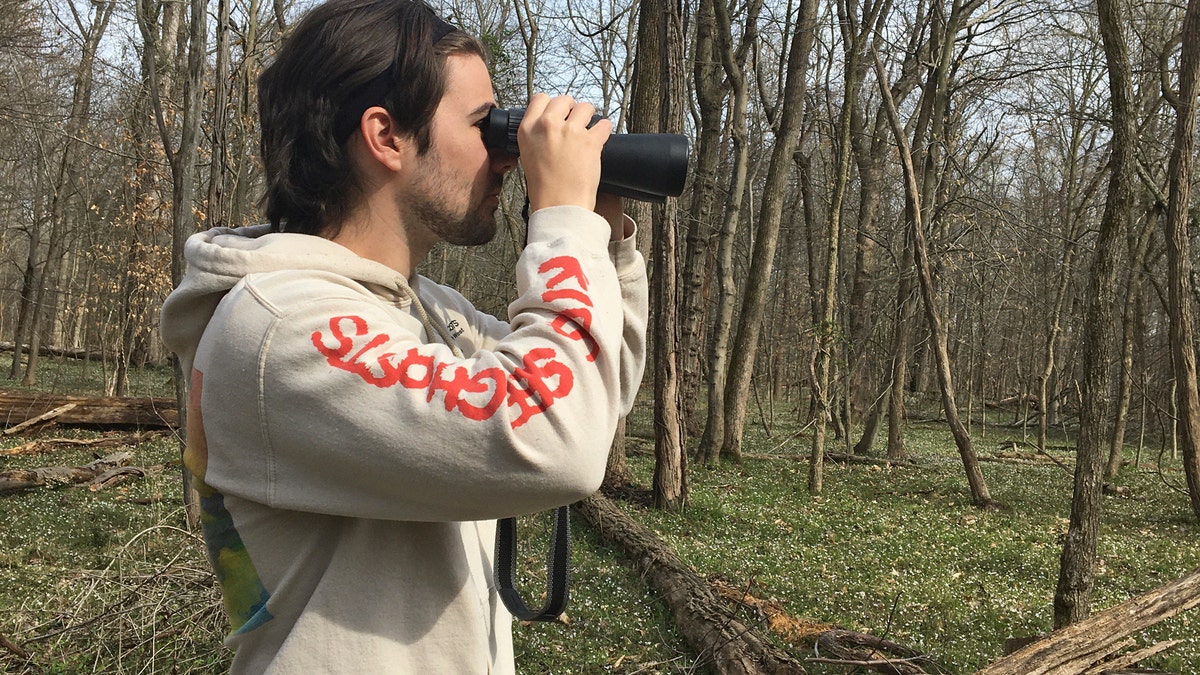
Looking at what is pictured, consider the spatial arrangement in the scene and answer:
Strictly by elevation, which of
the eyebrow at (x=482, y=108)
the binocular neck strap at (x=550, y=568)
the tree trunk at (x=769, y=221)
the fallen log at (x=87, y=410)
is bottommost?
the fallen log at (x=87, y=410)

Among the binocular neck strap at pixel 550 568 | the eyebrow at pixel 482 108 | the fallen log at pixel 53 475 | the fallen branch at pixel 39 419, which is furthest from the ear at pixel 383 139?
the fallen branch at pixel 39 419

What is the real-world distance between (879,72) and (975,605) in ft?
18.1

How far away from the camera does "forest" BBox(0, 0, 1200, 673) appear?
5641mm

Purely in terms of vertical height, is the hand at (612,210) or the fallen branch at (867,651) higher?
the hand at (612,210)

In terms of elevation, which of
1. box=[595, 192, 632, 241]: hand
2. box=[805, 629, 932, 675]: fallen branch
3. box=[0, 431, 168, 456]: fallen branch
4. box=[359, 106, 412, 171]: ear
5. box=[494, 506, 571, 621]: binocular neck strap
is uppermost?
box=[359, 106, 412, 171]: ear

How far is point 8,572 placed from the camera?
5.62m

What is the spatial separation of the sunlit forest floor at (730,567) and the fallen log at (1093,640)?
0.74 metres

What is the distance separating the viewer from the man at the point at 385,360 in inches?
36.9

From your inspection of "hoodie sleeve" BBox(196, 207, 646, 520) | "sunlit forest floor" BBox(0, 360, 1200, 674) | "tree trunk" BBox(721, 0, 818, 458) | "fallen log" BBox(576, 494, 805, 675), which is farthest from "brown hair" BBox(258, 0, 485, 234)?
"tree trunk" BBox(721, 0, 818, 458)

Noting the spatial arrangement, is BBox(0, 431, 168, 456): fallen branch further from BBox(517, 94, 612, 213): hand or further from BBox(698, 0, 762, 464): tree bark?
BBox(517, 94, 612, 213): hand

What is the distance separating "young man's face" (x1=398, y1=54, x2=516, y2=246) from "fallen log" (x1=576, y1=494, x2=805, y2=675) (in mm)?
3370

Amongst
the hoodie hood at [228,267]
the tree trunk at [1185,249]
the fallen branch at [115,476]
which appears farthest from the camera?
the fallen branch at [115,476]

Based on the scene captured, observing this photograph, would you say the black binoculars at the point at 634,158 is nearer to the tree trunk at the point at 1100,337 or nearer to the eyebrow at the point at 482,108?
the eyebrow at the point at 482,108

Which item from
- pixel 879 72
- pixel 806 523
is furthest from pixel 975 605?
pixel 879 72
